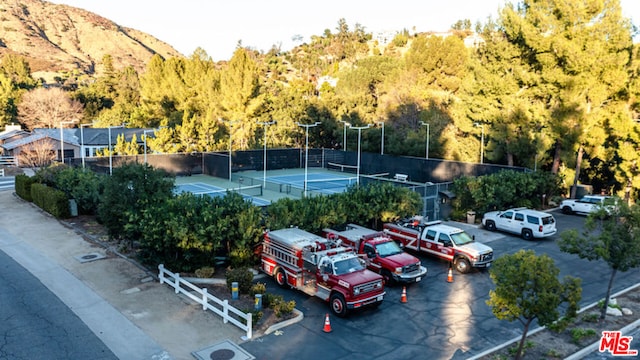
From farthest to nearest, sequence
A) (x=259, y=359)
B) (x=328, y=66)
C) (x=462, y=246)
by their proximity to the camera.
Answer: (x=328, y=66)
(x=462, y=246)
(x=259, y=359)

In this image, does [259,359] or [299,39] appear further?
[299,39]

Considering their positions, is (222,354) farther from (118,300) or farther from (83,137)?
(83,137)

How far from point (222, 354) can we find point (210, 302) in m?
4.31

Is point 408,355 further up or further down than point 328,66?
further down

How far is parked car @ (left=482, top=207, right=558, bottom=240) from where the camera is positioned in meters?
27.0

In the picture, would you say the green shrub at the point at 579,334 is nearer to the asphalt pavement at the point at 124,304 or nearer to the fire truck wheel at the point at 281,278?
the asphalt pavement at the point at 124,304

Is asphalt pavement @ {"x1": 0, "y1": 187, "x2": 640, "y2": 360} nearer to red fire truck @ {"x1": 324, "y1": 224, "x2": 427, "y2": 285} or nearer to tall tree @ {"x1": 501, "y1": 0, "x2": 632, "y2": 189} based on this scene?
red fire truck @ {"x1": 324, "y1": 224, "x2": 427, "y2": 285}

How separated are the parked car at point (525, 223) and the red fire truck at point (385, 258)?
414 inches

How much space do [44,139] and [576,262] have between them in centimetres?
5243

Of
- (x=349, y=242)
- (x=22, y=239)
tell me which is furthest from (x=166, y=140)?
(x=349, y=242)

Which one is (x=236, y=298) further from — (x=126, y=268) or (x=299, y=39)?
(x=299, y=39)

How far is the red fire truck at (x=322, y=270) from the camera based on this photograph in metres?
16.3

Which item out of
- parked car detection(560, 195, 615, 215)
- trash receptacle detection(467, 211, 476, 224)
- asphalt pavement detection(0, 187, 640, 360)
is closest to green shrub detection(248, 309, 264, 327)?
asphalt pavement detection(0, 187, 640, 360)

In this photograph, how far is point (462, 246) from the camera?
22016mm
